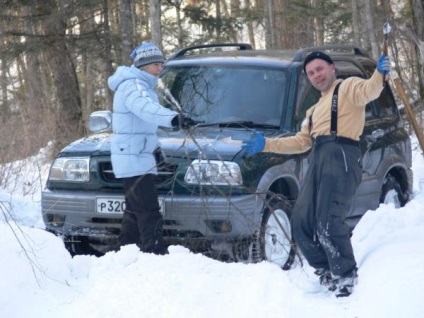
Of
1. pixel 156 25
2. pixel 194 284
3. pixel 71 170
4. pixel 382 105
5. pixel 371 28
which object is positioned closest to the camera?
pixel 194 284

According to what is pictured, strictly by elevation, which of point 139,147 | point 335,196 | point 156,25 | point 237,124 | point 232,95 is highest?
point 156,25

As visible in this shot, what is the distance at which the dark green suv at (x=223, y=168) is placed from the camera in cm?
545

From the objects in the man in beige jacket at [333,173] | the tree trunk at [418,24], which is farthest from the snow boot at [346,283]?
the tree trunk at [418,24]

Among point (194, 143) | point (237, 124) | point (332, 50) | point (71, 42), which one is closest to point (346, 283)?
point (194, 143)

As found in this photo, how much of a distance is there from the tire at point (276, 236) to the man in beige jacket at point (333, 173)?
666 mm

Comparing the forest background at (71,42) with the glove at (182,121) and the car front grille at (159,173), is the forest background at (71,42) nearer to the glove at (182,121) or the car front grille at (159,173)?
the car front grille at (159,173)

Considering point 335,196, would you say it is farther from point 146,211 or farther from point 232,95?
point 232,95

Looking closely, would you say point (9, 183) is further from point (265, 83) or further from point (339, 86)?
point (339, 86)

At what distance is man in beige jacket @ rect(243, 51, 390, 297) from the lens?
4.52 m

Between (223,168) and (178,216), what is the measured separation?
1.71ft

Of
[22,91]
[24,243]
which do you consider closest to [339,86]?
[24,243]

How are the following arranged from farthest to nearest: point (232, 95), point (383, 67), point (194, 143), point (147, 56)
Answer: point (232, 95) → point (147, 56) → point (194, 143) → point (383, 67)

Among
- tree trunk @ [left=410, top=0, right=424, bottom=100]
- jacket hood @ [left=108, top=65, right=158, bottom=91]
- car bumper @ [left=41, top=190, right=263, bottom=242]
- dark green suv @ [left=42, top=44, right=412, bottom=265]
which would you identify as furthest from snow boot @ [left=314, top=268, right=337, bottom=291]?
tree trunk @ [left=410, top=0, right=424, bottom=100]

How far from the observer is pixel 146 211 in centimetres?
543
